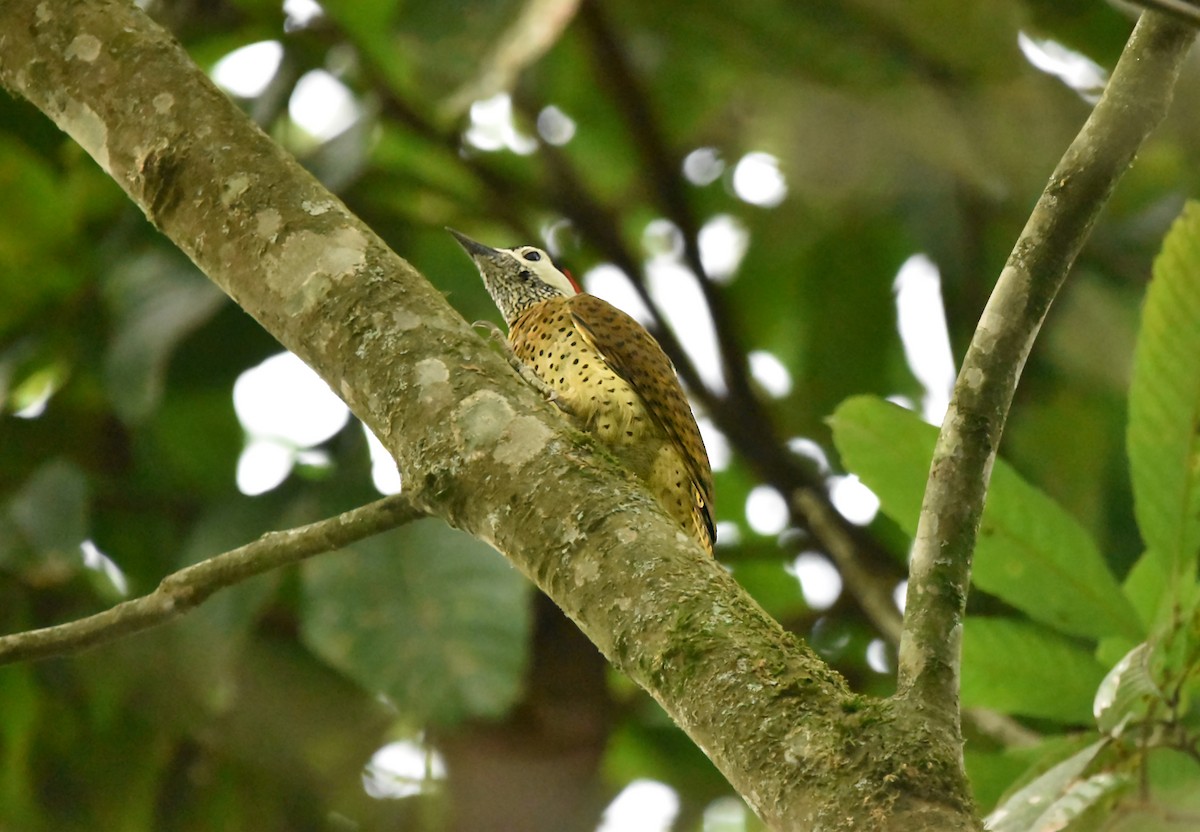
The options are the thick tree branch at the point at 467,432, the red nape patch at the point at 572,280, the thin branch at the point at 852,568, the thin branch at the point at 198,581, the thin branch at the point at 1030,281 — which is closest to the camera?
the thick tree branch at the point at 467,432

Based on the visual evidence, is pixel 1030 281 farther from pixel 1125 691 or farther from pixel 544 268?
pixel 544 268

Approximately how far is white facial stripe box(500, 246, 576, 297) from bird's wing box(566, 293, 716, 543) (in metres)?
0.58

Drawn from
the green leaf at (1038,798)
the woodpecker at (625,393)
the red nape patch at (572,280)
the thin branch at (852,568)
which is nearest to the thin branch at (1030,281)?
the green leaf at (1038,798)

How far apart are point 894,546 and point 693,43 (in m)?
1.52

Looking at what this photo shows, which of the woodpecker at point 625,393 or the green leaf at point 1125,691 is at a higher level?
the green leaf at point 1125,691

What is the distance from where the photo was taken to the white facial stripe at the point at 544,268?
13.0 feet

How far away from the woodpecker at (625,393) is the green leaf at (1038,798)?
106cm

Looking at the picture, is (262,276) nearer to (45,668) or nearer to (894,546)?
(45,668)

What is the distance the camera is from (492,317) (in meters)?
4.00

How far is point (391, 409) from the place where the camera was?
64.7 inches

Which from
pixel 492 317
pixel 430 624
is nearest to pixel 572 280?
pixel 492 317

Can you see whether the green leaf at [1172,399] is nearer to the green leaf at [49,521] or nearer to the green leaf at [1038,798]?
the green leaf at [1038,798]

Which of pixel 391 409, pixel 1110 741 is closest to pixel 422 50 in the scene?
pixel 391 409

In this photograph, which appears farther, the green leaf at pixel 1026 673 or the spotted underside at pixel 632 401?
the spotted underside at pixel 632 401
